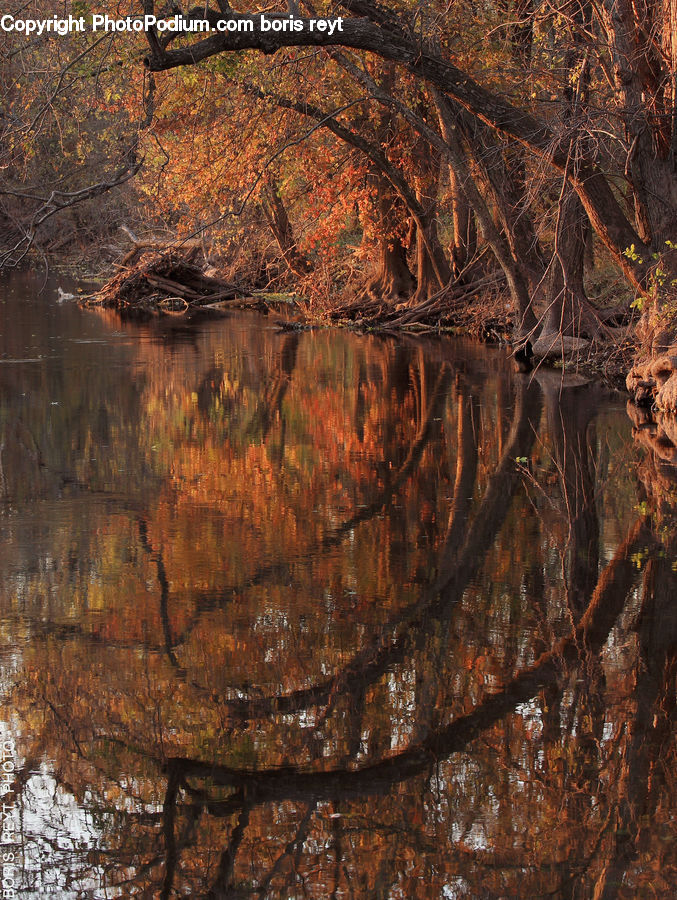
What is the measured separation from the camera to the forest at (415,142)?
13.6 meters

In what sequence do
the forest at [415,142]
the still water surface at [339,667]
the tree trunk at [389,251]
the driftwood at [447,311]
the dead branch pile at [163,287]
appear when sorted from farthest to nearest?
the dead branch pile at [163,287] < the tree trunk at [389,251] < the driftwood at [447,311] < the forest at [415,142] < the still water surface at [339,667]

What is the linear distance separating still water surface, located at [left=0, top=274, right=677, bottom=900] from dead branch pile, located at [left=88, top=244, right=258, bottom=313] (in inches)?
757

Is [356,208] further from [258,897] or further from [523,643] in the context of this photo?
[258,897]

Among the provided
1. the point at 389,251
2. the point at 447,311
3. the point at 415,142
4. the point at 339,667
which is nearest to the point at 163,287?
the point at 389,251

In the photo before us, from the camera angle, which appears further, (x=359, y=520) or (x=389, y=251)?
(x=389, y=251)

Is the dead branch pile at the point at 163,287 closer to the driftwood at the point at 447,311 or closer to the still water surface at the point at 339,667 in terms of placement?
the driftwood at the point at 447,311

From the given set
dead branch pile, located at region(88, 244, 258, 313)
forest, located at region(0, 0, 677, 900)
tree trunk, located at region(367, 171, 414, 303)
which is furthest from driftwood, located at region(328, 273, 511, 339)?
dead branch pile, located at region(88, 244, 258, 313)

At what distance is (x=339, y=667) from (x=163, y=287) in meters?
27.0

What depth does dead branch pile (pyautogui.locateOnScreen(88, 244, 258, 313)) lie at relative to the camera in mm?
31031

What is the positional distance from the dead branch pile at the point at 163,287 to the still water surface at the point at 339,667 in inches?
757

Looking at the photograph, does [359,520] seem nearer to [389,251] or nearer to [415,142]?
[415,142]

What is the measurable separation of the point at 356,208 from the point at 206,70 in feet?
29.5

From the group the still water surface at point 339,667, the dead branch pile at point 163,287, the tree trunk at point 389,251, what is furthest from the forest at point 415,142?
the still water surface at point 339,667

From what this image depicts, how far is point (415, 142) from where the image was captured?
75.4 feet
